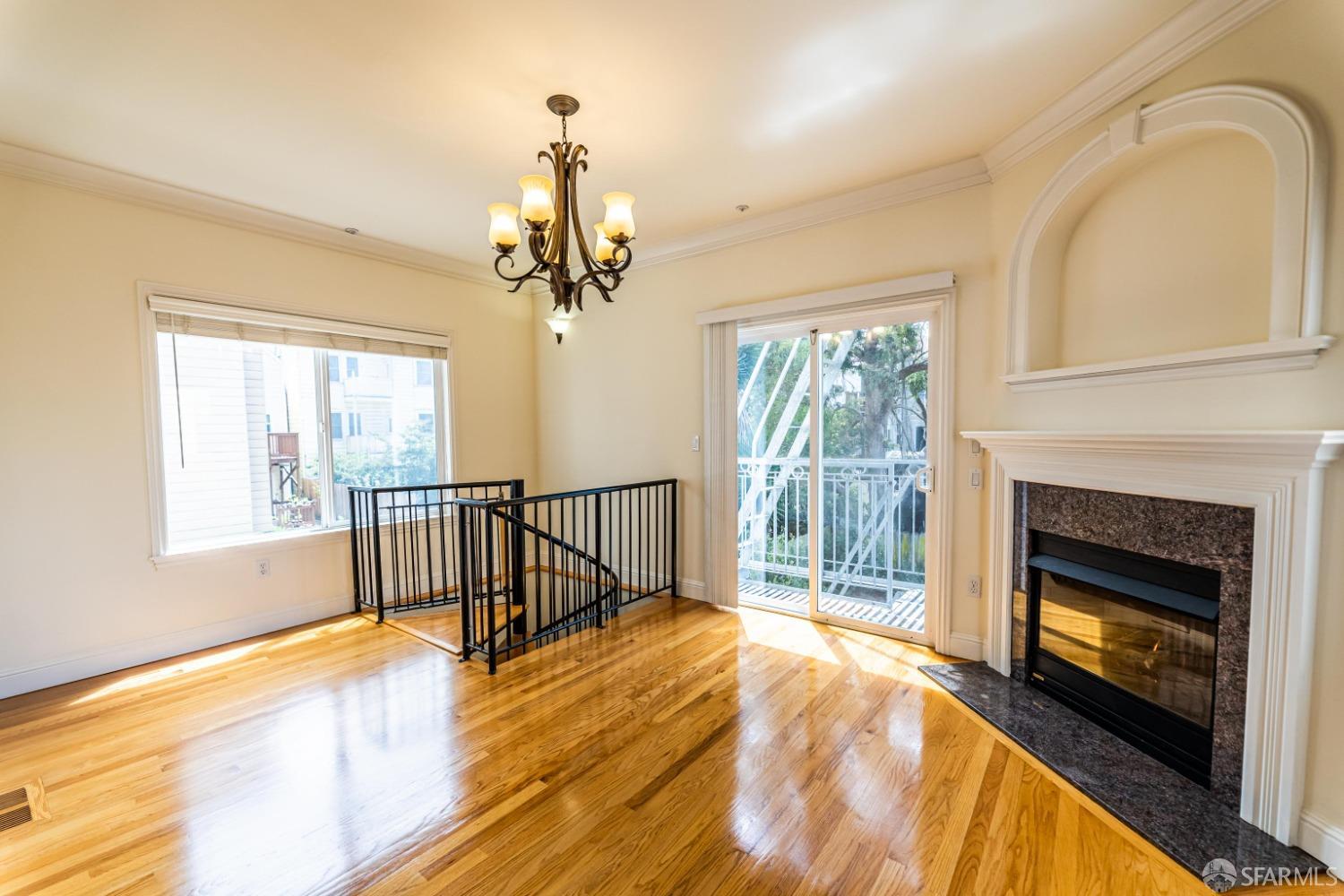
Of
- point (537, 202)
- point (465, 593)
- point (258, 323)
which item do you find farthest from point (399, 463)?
point (537, 202)

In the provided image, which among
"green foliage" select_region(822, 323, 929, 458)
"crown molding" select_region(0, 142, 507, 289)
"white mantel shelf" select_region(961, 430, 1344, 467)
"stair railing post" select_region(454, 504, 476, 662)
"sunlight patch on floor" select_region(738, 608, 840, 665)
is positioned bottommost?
"sunlight patch on floor" select_region(738, 608, 840, 665)

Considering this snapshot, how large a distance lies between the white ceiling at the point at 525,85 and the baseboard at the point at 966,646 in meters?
2.71

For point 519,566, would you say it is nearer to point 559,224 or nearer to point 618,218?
point 559,224

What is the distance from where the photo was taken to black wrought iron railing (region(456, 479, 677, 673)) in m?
3.15

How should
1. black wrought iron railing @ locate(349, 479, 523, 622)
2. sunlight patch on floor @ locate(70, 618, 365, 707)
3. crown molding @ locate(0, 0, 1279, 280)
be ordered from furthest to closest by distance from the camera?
black wrought iron railing @ locate(349, 479, 523, 622) → sunlight patch on floor @ locate(70, 618, 365, 707) → crown molding @ locate(0, 0, 1279, 280)

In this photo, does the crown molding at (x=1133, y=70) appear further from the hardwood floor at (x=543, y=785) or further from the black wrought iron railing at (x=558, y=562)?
the black wrought iron railing at (x=558, y=562)

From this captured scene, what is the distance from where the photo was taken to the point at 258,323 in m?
3.56

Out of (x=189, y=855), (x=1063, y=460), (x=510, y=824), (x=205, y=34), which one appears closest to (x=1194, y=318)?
(x=1063, y=460)

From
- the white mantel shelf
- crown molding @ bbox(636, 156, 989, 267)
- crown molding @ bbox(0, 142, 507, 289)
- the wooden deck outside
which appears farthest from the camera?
the wooden deck outside

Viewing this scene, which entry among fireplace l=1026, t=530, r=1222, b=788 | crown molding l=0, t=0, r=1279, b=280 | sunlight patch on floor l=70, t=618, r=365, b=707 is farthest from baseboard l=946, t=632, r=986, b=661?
sunlight patch on floor l=70, t=618, r=365, b=707

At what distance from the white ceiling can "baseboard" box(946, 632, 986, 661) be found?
271cm

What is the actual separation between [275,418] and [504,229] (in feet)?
8.52

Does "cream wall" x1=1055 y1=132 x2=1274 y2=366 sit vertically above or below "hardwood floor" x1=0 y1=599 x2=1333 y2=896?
above

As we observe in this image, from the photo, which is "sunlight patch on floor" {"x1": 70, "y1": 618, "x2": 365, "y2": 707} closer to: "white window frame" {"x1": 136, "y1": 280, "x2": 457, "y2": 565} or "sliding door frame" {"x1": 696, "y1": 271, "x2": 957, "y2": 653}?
"white window frame" {"x1": 136, "y1": 280, "x2": 457, "y2": 565}
